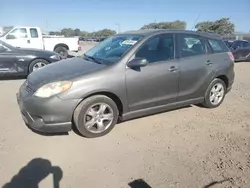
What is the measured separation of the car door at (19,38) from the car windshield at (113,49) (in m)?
9.85

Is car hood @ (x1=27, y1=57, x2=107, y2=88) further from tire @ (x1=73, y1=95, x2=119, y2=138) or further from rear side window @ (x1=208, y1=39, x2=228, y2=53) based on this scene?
rear side window @ (x1=208, y1=39, x2=228, y2=53)

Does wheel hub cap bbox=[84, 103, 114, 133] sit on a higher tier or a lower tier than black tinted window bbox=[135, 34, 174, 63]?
lower

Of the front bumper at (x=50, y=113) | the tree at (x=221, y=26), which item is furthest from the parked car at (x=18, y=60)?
the tree at (x=221, y=26)

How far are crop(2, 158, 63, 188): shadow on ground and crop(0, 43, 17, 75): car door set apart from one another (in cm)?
578

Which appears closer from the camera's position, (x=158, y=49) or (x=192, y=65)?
(x=158, y=49)

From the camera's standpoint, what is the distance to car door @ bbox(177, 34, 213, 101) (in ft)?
16.4

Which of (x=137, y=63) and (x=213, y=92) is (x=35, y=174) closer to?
(x=137, y=63)

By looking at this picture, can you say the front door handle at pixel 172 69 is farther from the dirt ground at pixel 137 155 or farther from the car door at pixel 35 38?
the car door at pixel 35 38

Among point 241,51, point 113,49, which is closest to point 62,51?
point 241,51

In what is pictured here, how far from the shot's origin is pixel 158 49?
189 inches

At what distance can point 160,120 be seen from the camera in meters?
4.98

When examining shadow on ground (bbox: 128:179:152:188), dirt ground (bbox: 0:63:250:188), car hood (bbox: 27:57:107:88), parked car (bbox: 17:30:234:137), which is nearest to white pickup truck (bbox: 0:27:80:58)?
dirt ground (bbox: 0:63:250:188)

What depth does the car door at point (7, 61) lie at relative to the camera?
8.40 m

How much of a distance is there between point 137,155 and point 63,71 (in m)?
1.79
